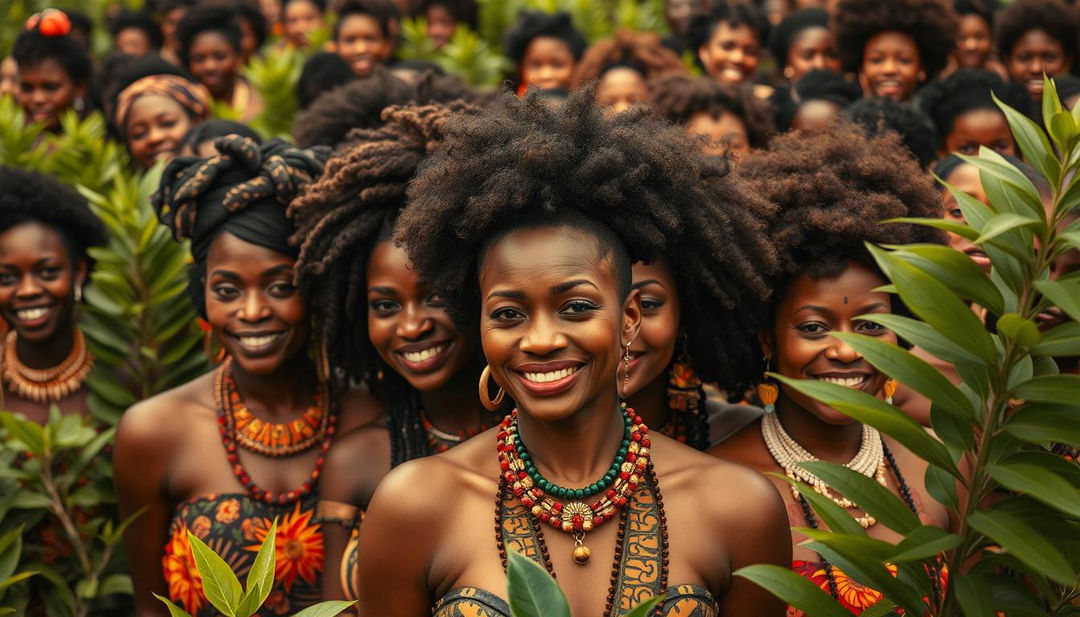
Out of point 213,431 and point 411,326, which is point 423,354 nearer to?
point 411,326

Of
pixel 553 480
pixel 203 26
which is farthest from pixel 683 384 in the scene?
pixel 203 26

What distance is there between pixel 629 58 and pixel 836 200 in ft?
17.9

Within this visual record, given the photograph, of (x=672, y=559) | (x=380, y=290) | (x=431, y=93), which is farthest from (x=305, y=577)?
(x=431, y=93)

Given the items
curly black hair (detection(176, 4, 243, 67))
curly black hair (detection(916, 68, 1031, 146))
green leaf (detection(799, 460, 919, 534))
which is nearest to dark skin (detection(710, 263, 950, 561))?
green leaf (detection(799, 460, 919, 534))

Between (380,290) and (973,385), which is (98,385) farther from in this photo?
(973,385)

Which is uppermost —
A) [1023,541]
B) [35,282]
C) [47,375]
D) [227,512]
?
[1023,541]

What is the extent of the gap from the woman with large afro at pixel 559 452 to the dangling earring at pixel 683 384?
3.03 feet

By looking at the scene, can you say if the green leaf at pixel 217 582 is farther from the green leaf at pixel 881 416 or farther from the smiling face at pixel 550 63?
the smiling face at pixel 550 63

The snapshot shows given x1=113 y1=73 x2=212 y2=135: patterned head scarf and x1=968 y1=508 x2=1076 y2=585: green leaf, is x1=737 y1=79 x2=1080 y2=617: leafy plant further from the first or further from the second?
x1=113 y1=73 x2=212 y2=135: patterned head scarf

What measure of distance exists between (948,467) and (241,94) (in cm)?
924

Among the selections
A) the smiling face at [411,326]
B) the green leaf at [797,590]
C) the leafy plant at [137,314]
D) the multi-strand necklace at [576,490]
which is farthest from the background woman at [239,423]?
the green leaf at [797,590]

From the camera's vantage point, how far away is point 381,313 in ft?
13.8

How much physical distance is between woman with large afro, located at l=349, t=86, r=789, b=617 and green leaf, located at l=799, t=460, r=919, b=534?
17.8 inches

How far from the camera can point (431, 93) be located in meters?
5.75
